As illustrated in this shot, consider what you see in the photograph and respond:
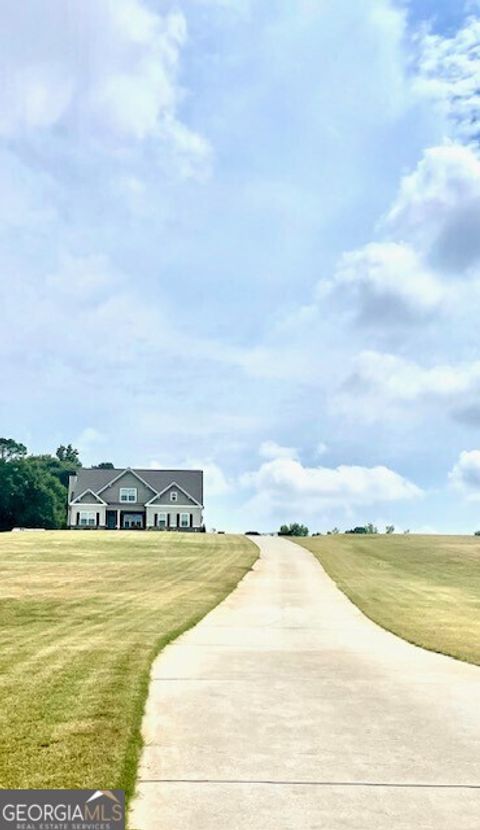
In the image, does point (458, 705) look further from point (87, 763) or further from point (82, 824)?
point (82, 824)

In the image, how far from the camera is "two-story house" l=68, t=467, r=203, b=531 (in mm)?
89125

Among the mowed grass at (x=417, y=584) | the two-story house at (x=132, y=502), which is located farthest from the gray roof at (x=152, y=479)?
the mowed grass at (x=417, y=584)

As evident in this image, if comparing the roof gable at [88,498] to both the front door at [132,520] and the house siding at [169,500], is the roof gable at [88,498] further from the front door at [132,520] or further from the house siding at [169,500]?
the house siding at [169,500]

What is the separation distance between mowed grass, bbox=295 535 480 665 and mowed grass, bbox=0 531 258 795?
16.4 ft

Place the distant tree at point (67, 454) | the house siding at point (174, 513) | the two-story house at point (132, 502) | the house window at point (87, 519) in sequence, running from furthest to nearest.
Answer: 1. the distant tree at point (67, 454)
2. the house siding at point (174, 513)
3. the two-story house at point (132, 502)
4. the house window at point (87, 519)

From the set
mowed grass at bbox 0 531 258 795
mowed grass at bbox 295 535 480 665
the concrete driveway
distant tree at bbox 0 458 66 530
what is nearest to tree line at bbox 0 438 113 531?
distant tree at bbox 0 458 66 530

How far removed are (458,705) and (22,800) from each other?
5716 millimetres

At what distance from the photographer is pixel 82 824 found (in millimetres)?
4969

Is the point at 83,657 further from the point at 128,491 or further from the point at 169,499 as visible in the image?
the point at 128,491

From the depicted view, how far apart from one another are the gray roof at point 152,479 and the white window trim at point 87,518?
2.32 metres

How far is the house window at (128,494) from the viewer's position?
296 feet

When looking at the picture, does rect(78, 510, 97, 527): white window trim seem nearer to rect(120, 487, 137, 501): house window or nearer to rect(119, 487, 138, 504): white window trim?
rect(119, 487, 138, 504): white window trim

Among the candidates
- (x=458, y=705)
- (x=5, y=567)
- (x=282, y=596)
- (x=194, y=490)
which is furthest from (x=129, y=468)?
(x=458, y=705)

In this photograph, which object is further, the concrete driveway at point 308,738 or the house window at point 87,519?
the house window at point 87,519
